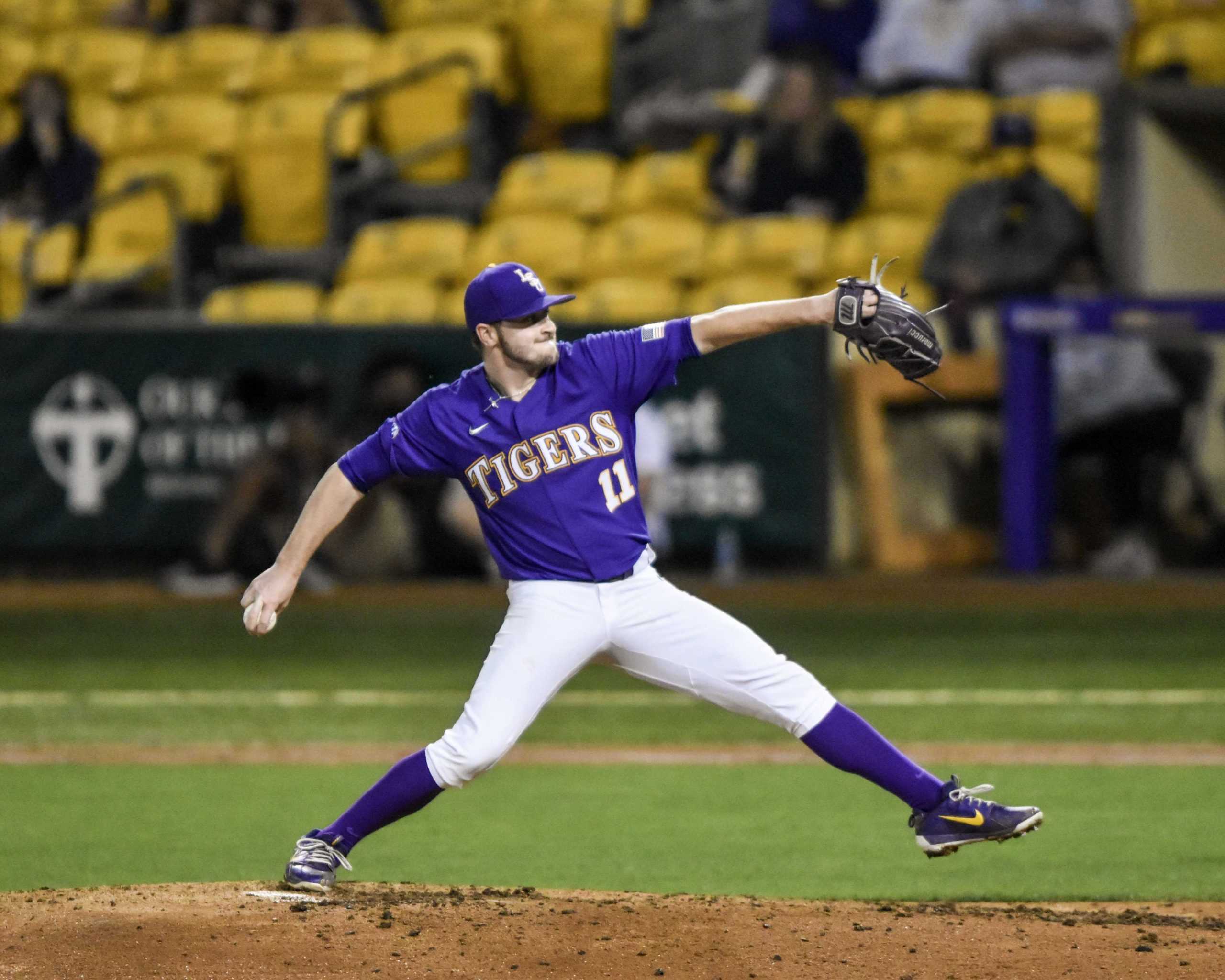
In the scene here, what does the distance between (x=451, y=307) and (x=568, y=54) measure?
2.61m

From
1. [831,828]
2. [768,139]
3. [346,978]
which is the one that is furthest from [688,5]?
[346,978]

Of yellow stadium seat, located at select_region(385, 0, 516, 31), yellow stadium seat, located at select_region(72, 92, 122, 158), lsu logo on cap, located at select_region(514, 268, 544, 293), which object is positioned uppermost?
yellow stadium seat, located at select_region(385, 0, 516, 31)

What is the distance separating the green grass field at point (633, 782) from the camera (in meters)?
5.88

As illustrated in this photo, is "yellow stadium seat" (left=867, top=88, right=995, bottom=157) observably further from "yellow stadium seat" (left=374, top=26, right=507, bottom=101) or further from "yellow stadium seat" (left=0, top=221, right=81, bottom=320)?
"yellow stadium seat" (left=0, top=221, right=81, bottom=320)

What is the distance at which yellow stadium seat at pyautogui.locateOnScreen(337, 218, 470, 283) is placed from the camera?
48.1 feet

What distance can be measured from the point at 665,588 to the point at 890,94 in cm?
1073

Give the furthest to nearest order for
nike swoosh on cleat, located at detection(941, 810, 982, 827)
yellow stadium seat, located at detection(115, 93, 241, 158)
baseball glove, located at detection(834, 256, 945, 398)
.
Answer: yellow stadium seat, located at detection(115, 93, 241, 158) < nike swoosh on cleat, located at detection(941, 810, 982, 827) < baseball glove, located at detection(834, 256, 945, 398)

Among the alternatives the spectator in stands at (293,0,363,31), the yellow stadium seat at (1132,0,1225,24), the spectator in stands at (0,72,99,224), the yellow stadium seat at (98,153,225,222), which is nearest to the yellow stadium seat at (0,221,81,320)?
the spectator in stands at (0,72,99,224)

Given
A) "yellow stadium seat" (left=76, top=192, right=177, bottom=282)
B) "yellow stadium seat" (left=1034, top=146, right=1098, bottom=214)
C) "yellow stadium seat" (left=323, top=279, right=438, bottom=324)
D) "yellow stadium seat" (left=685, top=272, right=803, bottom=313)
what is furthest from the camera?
"yellow stadium seat" (left=76, top=192, right=177, bottom=282)

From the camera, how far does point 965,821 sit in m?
4.82

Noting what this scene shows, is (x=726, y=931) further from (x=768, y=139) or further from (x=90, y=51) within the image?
(x=90, y=51)

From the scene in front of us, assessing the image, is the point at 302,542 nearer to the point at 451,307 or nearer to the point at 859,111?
the point at 451,307

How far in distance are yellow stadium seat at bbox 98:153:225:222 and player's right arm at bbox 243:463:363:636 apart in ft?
35.9

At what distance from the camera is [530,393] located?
4918 millimetres
